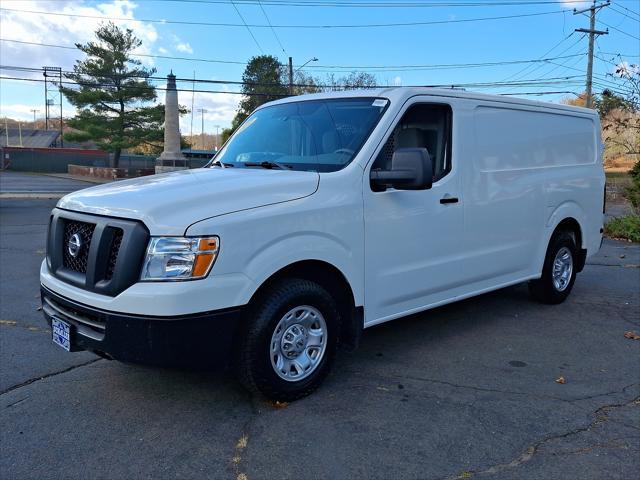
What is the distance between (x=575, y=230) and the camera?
254 inches

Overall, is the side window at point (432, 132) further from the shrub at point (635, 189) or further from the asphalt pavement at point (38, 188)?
the asphalt pavement at point (38, 188)

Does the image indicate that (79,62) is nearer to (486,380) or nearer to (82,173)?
(82,173)

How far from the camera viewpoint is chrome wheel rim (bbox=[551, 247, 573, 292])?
20.4ft

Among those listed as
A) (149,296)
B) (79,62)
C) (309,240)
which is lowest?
(149,296)

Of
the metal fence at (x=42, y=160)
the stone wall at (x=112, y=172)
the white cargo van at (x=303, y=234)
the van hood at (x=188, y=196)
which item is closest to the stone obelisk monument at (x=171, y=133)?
the stone wall at (x=112, y=172)

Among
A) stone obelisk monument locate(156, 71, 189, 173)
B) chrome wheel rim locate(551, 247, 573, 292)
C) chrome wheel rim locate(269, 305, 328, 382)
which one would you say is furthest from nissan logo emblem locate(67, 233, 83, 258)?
stone obelisk monument locate(156, 71, 189, 173)

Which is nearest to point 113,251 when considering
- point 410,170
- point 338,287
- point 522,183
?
point 338,287

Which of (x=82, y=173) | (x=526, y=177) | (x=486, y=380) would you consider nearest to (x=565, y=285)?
(x=526, y=177)

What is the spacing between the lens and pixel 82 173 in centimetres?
5372

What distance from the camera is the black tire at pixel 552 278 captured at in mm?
6062

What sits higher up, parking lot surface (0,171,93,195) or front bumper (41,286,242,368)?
parking lot surface (0,171,93,195)

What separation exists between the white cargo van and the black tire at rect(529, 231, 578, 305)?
48 centimetres

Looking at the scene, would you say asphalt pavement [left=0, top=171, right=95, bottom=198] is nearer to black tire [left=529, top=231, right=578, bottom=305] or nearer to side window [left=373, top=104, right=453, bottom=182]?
black tire [left=529, top=231, right=578, bottom=305]

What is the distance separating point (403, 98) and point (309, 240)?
4.74 ft
